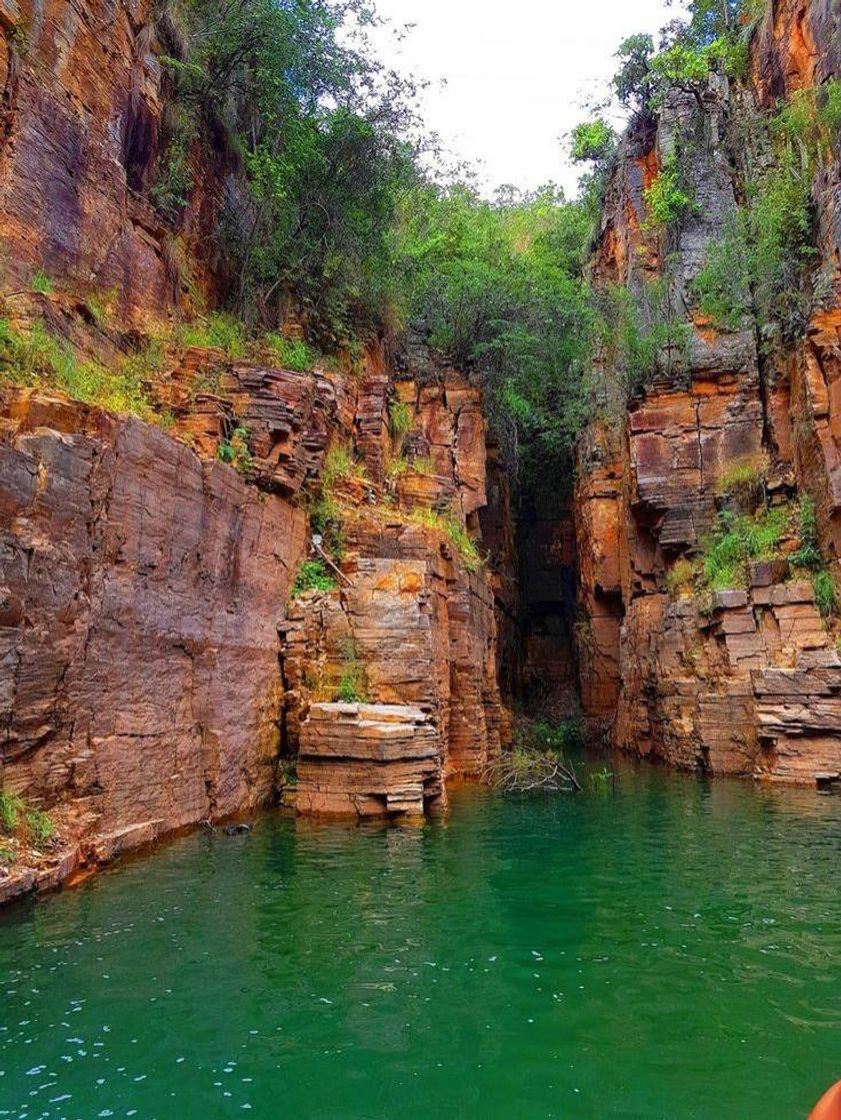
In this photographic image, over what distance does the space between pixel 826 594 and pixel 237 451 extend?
14.8 meters

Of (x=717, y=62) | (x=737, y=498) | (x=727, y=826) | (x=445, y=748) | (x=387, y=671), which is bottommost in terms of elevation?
(x=727, y=826)

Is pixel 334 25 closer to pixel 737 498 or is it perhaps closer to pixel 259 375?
pixel 259 375

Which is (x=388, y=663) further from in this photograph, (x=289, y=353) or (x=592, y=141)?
(x=592, y=141)

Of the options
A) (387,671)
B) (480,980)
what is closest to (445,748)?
(387,671)

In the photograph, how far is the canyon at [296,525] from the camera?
9.12 m

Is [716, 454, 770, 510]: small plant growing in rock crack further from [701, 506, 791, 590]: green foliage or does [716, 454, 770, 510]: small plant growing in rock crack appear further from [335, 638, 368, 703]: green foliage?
[335, 638, 368, 703]: green foliage

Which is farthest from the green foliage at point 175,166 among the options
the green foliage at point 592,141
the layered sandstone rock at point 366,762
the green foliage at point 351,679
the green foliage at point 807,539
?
the green foliage at point 592,141

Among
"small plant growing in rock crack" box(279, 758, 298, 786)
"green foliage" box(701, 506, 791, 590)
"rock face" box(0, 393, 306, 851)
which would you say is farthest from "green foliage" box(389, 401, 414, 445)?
"small plant growing in rock crack" box(279, 758, 298, 786)

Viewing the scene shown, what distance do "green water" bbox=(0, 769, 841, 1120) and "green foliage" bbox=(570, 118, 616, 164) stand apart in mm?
30419

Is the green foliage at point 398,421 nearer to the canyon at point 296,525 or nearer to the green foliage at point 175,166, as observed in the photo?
the canyon at point 296,525

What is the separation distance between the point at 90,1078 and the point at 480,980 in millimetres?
2694

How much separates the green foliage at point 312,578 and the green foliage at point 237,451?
2.28 metres

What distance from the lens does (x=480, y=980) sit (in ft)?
19.1

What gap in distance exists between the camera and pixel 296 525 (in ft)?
47.9
